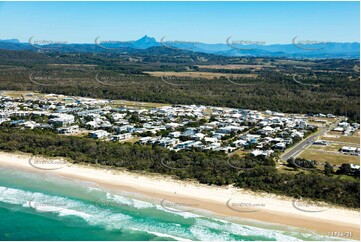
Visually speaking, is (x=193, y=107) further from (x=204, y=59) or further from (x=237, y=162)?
(x=204, y=59)

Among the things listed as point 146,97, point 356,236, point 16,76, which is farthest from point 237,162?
point 16,76

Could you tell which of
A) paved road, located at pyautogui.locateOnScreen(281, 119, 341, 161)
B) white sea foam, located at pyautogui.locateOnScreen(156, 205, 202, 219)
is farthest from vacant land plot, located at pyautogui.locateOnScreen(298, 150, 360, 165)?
white sea foam, located at pyautogui.locateOnScreen(156, 205, 202, 219)

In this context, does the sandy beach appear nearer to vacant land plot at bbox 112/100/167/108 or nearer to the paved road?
the paved road

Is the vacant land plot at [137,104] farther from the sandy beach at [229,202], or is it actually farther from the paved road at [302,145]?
the sandy beach at [229,202]

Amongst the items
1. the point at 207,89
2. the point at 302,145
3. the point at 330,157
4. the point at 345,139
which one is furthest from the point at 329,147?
the point at 207,89

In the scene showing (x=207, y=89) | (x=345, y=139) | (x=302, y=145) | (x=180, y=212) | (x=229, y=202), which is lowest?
(x=180, y=212)

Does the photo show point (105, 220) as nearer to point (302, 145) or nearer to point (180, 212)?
point (180, 212)
